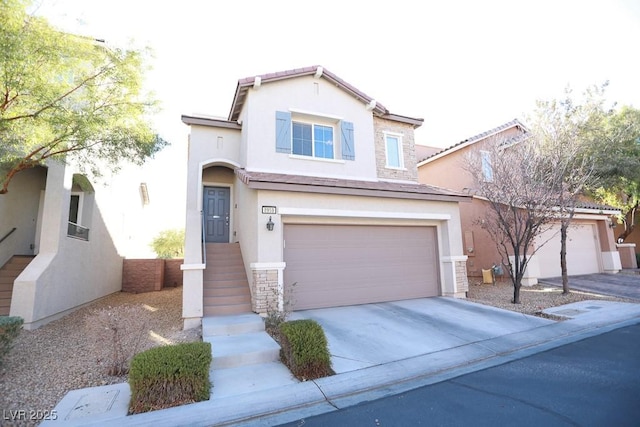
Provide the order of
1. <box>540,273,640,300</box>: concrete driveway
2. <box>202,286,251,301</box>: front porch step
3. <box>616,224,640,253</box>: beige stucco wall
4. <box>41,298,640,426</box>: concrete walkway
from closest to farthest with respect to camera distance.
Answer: <box>41,298,640,426</box>: concrete walkway, <box>202,286,251,301</box>: front porch step, <box>540,273,640,300</box>: concrete driveway, <box>616,224,640,253</box>: beige stucco wall

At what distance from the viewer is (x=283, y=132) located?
33.2ft

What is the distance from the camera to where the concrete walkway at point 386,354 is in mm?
3960

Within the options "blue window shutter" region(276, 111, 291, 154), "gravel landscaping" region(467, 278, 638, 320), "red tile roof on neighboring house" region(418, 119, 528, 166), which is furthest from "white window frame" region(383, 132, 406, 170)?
"gravel landscaping" region(467, 278, 638, 320)

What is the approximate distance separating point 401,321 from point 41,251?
9.73 m

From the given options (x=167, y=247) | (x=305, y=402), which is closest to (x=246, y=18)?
(x=305, y=402)

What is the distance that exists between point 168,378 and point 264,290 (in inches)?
143

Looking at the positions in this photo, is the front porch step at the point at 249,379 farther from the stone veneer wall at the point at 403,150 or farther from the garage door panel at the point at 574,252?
the garage door panel at the point at 574,252

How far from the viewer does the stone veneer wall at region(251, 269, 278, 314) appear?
301 inches

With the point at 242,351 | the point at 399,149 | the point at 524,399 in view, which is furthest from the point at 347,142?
the point at 524,399

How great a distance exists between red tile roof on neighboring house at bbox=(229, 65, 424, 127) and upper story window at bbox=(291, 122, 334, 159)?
1.61 meters

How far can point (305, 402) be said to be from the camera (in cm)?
420

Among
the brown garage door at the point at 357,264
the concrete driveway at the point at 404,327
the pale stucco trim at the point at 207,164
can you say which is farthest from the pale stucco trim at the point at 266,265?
the pale stucco trim at the point at 207,164

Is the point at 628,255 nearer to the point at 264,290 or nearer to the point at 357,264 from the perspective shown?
the point at 357,264

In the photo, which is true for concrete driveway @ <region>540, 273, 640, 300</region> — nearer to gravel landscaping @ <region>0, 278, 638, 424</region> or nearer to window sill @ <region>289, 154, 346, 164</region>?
gravel landscaping @ <region>0, 278, 638, 424</region>
